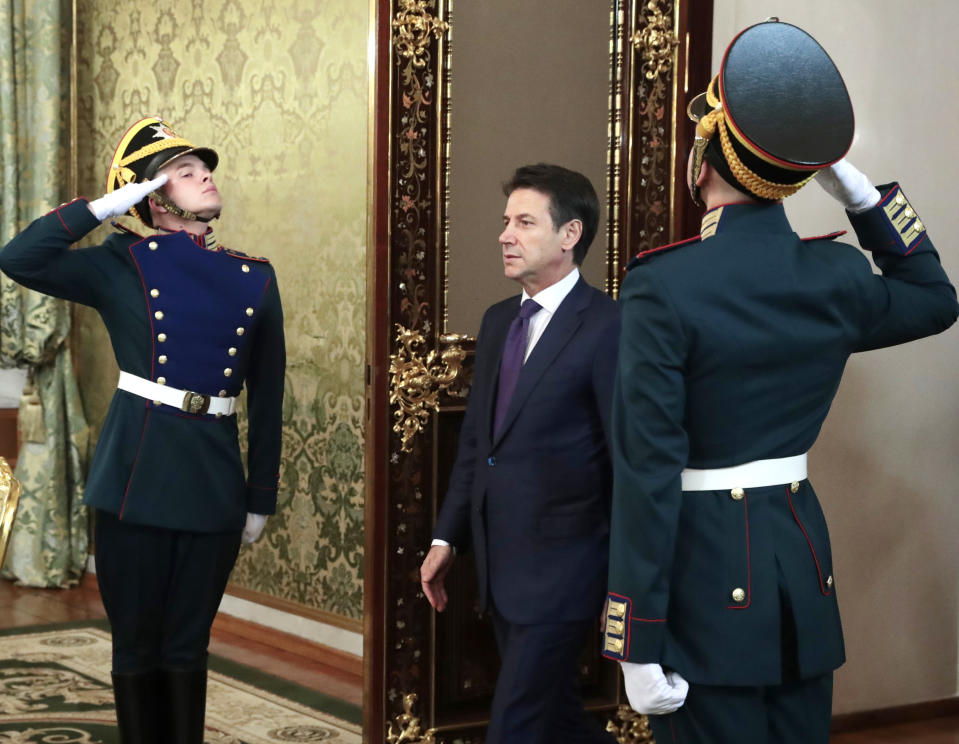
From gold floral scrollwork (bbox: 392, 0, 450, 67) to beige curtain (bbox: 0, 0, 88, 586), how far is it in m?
2.97

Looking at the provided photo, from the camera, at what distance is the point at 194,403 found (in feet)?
9.27

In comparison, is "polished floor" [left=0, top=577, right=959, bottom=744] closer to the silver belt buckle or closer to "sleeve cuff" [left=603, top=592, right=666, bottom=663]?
the silver belt buckle

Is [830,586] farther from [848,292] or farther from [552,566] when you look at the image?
[552,566]

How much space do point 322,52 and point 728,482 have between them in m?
3.35

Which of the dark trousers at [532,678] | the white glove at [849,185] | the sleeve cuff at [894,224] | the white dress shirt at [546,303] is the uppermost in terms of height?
the white glove at [849,185]

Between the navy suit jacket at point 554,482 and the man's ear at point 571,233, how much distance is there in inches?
5.5

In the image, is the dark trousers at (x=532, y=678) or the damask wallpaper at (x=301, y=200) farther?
the damask wallpaper at (x=301, y=200)

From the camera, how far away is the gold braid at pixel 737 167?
1881 millimetres

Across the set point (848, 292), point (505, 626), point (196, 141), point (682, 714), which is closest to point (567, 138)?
point (505, 626)

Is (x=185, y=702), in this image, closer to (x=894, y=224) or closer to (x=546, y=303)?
(x=546, y=303)

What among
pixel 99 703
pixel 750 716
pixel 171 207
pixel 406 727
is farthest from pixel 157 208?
pixel 99 703

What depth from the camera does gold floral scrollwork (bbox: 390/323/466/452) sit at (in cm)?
325

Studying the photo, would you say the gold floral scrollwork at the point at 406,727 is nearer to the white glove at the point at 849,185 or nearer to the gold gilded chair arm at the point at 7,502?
the gold gilded chair arm at the point at 7,502

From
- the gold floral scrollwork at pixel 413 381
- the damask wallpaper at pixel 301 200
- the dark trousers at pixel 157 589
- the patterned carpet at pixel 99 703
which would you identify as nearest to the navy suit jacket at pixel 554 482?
the gold floral scrollwork at pixel 413 381
